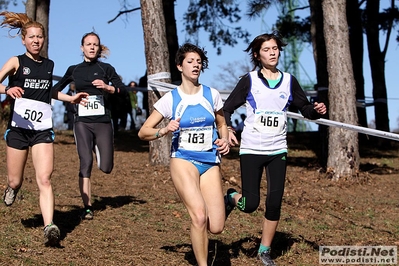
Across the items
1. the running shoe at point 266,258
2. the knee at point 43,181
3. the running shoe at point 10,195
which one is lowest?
the running shoe at point 266,258

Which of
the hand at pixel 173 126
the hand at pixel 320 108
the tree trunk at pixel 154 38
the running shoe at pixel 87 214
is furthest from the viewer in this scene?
the tree trunk at pixel 154 38

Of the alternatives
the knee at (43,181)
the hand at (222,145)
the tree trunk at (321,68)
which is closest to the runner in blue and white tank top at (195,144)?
the hand at (222,145)

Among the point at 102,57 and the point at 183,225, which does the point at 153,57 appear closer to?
the point at 102,57

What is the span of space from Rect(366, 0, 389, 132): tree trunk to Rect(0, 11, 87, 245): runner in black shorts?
1360cm

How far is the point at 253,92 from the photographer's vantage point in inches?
268

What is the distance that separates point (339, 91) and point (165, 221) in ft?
17.7

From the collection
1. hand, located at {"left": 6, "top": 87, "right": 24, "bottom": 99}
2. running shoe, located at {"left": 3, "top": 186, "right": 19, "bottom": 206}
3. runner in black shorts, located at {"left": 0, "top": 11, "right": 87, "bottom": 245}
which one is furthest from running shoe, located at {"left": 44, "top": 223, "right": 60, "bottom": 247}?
hand, located at {"left": 6, "top": 87, "right": 24, "bottom": 99}

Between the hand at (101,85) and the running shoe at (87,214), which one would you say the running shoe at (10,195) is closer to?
the running shoe at (87,214)

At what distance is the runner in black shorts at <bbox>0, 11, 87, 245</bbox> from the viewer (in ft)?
23.7

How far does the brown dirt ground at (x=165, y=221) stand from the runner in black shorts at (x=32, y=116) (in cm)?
61

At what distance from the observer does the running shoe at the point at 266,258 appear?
6.83 m

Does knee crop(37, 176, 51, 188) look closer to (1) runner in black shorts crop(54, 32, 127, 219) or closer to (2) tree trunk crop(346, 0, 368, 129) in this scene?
(1) runner in black shorts crop(54, 32, 127, 219)

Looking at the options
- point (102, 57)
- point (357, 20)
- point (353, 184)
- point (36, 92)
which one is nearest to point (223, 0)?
point (357, 20)

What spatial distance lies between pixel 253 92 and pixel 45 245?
8.97 feet
